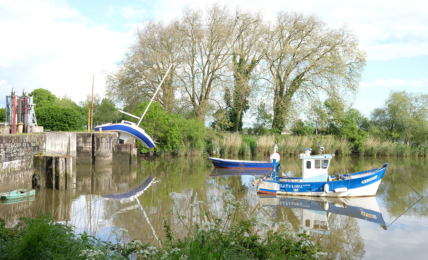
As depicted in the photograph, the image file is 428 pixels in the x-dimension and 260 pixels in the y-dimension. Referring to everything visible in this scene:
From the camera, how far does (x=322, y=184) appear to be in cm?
1307

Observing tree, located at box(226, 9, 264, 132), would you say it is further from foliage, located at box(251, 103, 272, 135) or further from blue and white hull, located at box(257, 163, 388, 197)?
blue and white hull, located at box(257, 163, 388, 197)

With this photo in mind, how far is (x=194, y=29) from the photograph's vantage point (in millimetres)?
30672

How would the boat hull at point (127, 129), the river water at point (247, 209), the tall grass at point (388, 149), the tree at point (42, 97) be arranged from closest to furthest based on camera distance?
the river water at point (247, 209)
the boat hull at point (127, 129)
the tall grass at point (388, 149)
the tree at point (42, 97)

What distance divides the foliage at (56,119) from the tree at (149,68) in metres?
3.97

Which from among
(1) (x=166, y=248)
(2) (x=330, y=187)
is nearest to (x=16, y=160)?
(1) (x=166, y=248)

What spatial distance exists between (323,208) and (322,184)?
1.65m

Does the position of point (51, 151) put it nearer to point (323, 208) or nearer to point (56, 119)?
point (56, 119)

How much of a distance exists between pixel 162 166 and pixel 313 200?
1107cm

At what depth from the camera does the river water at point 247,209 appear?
778 cm

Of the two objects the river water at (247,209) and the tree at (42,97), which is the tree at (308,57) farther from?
the tree at (42,97)

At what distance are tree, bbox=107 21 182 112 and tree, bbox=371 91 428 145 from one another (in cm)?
2246

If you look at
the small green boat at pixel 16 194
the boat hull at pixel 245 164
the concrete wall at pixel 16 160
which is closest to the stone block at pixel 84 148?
the concrete wall at pixel 16 160

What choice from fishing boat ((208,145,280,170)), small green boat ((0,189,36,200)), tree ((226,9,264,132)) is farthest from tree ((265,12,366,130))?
small green boat ((0,189,36,200))

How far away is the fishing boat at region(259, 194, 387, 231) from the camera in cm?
974
